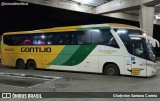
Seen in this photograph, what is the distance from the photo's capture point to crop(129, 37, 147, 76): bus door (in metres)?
14.7

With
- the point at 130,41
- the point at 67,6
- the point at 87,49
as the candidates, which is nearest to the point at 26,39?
the point at 87,49

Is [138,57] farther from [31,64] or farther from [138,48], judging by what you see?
[31,64]

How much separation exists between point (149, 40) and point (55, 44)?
247 inches

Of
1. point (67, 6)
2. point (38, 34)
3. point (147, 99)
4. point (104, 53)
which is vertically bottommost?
point (147, 99)

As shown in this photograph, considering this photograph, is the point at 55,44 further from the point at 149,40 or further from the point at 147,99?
the point at 147,99

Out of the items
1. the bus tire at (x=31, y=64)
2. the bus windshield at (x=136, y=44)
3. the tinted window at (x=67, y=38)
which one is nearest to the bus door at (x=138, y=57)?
the bus windshield at (x=136, y=44)

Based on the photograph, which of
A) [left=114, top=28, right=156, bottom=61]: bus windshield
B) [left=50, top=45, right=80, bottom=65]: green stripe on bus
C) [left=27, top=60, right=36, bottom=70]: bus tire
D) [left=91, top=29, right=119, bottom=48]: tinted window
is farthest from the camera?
[left=27, top=60, right=36, bottom=70]: bus tire

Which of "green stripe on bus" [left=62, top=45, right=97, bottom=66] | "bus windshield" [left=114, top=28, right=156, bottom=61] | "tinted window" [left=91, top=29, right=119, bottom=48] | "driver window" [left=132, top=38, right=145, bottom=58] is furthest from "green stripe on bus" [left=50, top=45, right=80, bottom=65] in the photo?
"driver window" [left=132, top=38, right=145, bottom=58]

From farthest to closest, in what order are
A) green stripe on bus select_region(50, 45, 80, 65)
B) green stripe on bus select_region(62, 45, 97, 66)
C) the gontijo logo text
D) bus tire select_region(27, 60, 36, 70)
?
bus tire select_region(27, 60, 36, 70) → the gontijo logo text → green stripe on bus select_region(50, 45, 80, 65) → green stripe on bus select_region(62, 45, 97, 66)

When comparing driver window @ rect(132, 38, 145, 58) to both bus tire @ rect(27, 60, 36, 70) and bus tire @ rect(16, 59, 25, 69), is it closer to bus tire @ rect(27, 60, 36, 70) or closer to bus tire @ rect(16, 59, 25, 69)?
bus tire @ rect(27, 60, 36, 70)

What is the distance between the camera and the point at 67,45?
1778 cm

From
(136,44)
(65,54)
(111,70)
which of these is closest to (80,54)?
(65,54)

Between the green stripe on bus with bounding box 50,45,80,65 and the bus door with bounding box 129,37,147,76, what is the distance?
3715mm

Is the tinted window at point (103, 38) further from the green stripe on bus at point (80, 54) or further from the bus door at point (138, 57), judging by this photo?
the bus door at point (138, 57)
